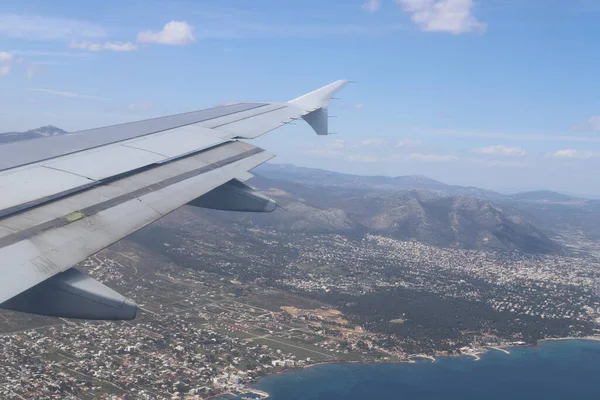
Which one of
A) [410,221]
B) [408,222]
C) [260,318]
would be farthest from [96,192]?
[410,221]

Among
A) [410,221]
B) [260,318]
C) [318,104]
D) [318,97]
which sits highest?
[318,97]

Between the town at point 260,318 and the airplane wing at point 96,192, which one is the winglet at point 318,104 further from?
the town at point 260,318

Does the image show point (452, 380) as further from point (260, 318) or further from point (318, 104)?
point (318, 104)

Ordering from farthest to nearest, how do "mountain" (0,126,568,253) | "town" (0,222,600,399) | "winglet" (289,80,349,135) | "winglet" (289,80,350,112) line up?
"mountain" (0,126,568,253) < "town" (0,222,600,399) < "winglet" (289,80,350,112) < "winglet" (289,80,349,135)

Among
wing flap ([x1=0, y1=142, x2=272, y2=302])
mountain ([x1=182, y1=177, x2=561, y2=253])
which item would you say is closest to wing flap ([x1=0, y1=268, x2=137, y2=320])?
wing flap ([x1=0, y1=142, x2=272, y2=302])

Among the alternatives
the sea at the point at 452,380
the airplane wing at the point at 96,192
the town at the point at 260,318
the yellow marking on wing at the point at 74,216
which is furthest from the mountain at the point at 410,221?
the yellow marking on wing at the point at 74,216

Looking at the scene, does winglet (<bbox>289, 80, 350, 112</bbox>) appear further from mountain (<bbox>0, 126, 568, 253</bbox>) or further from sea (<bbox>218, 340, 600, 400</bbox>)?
mountain (<bbox>0, 126, 568, 253</bbox>)

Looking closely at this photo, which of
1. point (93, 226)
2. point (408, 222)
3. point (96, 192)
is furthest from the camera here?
point (408, 222)
